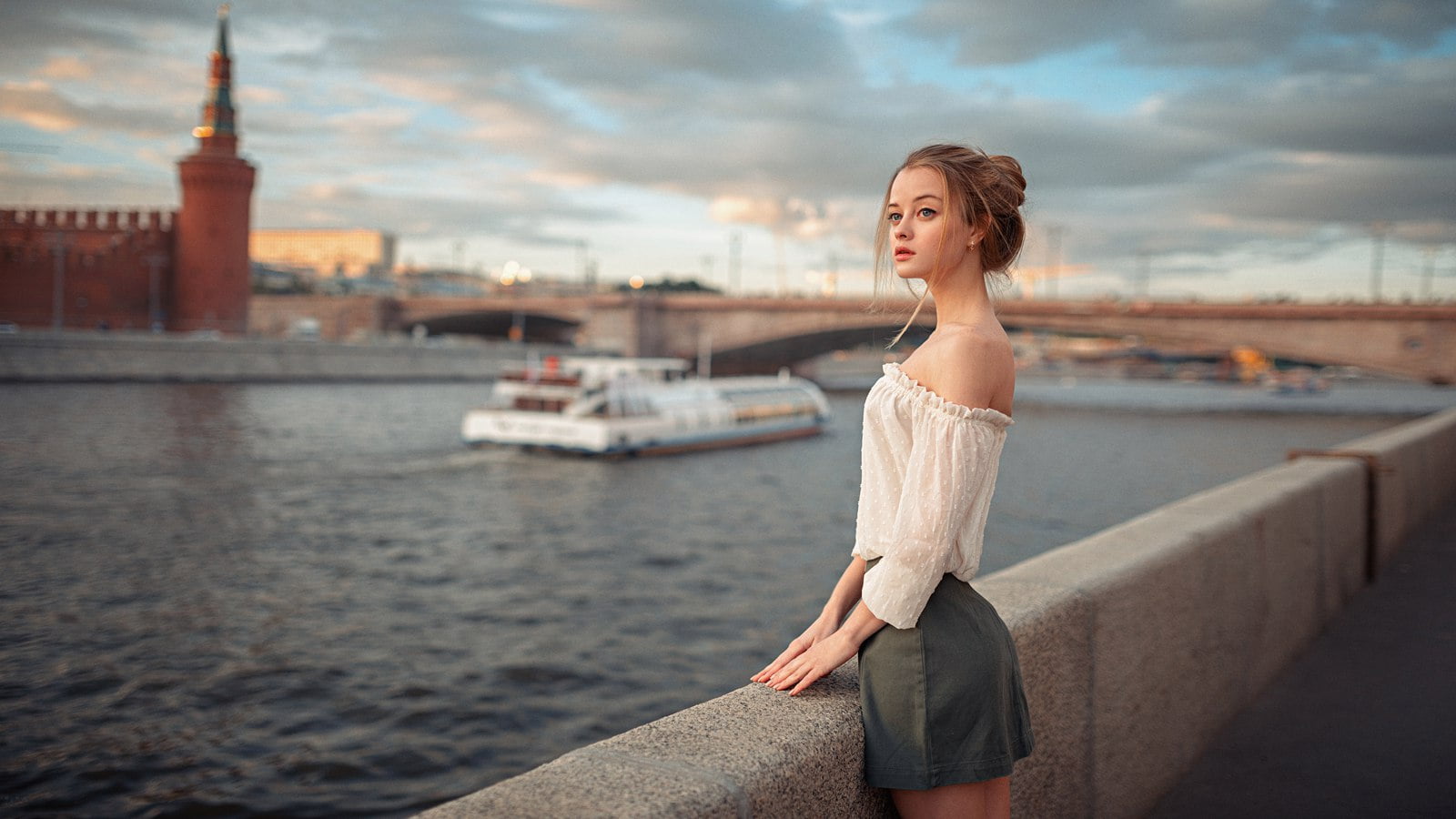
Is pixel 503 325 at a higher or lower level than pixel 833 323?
higher

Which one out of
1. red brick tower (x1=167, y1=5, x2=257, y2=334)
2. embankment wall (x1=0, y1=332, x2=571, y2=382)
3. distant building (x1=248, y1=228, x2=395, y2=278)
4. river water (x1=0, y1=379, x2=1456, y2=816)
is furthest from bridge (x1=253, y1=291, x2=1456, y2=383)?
distant building (x1=248, y1=228, x2=395, y2=278)

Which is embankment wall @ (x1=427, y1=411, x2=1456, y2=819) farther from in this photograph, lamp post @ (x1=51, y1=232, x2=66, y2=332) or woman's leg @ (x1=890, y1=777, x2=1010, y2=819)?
lamp post @ (x1=51, y1=232, x2=66, y2=332)

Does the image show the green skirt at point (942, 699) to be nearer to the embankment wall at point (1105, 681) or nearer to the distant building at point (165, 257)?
the embankment wall at point (1105, 681)

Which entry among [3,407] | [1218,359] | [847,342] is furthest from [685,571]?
[1218,359]

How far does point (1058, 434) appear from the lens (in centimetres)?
3481

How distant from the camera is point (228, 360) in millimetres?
44750

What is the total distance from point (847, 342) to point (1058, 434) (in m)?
24.0

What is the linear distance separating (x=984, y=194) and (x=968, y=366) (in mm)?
319

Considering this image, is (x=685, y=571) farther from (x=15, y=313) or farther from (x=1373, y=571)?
(x=15, y=313)

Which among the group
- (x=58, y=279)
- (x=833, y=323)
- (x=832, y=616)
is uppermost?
(x=58, y=279)

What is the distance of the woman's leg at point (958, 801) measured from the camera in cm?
184

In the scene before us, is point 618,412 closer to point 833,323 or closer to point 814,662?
point 814,662

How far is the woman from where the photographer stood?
5.83 ft

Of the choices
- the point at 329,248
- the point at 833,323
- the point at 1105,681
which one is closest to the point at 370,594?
the point at 1105,681
